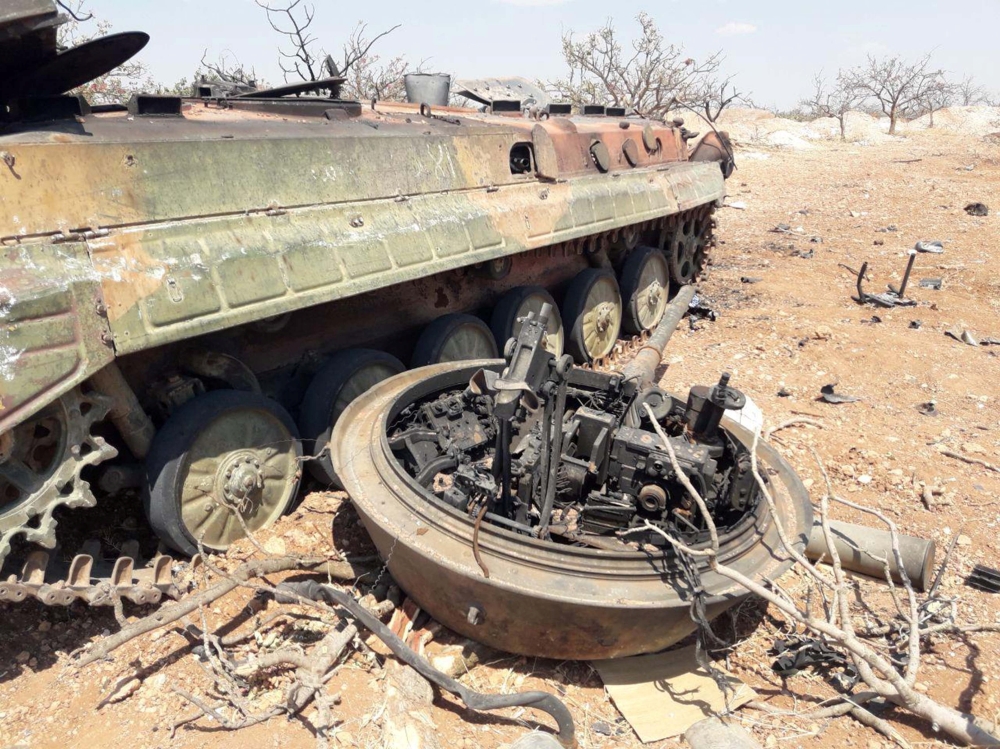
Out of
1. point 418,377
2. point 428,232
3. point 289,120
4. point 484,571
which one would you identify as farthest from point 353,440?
point 289,120

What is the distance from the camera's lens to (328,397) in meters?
4.71

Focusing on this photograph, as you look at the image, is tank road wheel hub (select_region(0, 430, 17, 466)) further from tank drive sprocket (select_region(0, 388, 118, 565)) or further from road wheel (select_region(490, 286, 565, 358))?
road wheel (select_region(490, 286, 565, 358))

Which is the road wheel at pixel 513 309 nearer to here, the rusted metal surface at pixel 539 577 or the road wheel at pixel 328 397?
the road wheel at pixel 328 397

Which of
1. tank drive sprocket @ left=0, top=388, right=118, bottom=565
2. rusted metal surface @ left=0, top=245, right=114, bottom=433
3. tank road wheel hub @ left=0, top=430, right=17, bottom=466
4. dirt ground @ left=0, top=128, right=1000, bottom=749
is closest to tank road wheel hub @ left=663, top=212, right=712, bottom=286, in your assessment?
dirt ground @ left=0, top=128, right=1000, bottom=749

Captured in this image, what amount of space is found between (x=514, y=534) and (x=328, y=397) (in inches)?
83.6

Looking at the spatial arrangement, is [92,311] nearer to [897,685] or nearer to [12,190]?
[12,190]

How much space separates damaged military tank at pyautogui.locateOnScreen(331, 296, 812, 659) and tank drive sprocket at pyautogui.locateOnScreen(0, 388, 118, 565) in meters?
1.11

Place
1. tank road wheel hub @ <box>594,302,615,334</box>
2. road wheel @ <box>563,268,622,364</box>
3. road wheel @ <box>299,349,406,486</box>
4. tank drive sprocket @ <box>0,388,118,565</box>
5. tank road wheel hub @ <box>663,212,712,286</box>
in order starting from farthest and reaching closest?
tank road wheel hub @ <box>663,212,712,286</box> → tank road wheel hub @ <box>594,302,615,334</box> → road wheel @ <box>563,268,622,364</box> → road wheel @ <box>299,349,406,486</box> → tank drive sprocket @ <box>0,388,118,565</box>

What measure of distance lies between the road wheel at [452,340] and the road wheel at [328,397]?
60cm

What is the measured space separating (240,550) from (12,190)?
215cm

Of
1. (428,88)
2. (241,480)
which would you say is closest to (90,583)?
(241,480)

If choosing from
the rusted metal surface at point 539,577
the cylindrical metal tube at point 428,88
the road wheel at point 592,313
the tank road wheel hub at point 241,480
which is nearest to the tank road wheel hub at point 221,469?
the tank road wheel hub at point 241,480

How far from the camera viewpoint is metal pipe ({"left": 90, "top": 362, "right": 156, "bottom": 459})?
11.5ft

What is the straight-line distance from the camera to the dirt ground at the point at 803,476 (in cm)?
313
